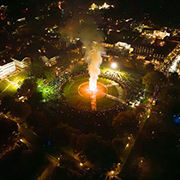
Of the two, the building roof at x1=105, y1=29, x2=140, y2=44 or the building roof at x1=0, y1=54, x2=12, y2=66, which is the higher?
the building roof at x1=105, y1=29, x2=140, y2=44

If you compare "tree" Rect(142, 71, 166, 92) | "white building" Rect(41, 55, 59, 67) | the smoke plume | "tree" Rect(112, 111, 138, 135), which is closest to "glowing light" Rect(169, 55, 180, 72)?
"tree" Rect(142, 71, 166, 92)

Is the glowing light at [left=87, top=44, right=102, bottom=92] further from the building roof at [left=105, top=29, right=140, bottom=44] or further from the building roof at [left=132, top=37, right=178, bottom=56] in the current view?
the building roof at [left=132, top=37, right=178, bottom=56]

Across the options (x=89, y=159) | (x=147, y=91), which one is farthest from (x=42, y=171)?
A: (x=147, y=91)

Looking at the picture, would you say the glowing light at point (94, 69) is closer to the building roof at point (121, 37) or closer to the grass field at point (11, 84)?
the grass field at point (11, 84)

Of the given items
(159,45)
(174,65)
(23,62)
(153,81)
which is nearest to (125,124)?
(153,81)

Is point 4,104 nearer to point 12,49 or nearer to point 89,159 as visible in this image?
point 89,159

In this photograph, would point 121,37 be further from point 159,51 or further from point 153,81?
point 153,81
